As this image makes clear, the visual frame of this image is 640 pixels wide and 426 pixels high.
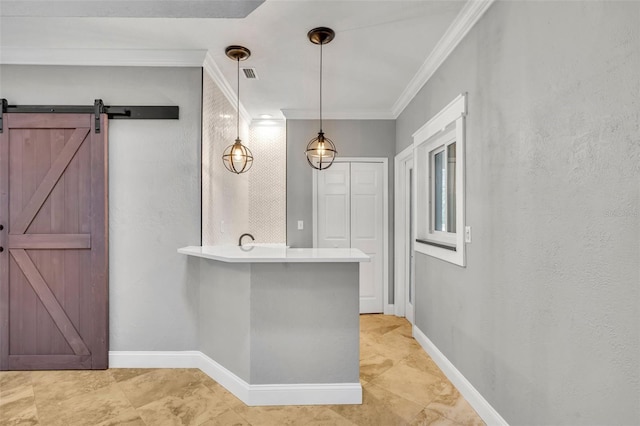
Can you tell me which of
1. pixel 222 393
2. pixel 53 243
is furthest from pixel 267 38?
pixel 222 393

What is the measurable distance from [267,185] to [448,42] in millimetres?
2907

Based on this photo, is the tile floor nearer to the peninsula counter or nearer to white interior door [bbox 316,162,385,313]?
the peninsula counter

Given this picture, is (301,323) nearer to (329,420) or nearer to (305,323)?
(305,323)

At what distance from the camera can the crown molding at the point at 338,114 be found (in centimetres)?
412

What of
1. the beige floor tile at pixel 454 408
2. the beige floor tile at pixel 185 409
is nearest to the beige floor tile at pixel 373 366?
the beige floor tile at pixel 454 408

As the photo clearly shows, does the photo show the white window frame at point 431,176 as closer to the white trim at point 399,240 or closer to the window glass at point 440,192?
the window glass at point 440,192

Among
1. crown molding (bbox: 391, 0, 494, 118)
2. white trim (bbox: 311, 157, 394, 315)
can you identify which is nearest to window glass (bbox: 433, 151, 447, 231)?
crown molding (bbox: 391, 0, 494, 118)

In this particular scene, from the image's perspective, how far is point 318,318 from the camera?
2193 mm

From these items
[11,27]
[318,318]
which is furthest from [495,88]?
[11,27]

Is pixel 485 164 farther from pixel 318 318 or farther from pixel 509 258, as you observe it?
pixel 318 318

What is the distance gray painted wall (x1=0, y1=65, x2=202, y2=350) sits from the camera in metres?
2.71

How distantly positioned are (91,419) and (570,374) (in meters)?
2.60

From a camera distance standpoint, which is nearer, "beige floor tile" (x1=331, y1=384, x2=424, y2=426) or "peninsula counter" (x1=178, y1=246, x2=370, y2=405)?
"beige floor tile" (x1=331, y1=384, x2=424, y2=426)

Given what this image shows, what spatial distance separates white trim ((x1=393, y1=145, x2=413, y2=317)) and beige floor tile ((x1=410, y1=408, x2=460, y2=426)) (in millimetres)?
2068
